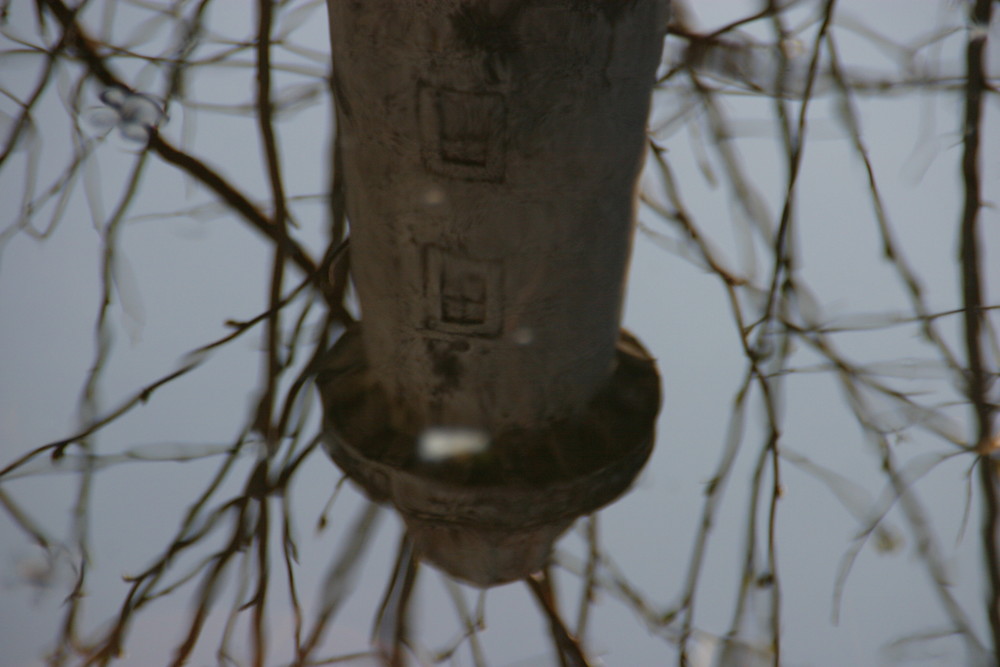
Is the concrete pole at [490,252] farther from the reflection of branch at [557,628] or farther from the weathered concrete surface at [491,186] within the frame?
the reflection of branch at [557,628]

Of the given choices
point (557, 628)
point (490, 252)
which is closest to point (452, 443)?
point (490, 252)

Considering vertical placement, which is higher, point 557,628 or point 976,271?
point 976,271

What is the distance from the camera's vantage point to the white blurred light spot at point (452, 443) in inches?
29.1

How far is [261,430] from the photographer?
825 millimetres

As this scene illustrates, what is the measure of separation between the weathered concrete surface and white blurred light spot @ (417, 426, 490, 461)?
0.01 m

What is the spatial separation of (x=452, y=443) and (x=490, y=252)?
0.19 m

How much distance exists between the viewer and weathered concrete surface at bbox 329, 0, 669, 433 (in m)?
0.55

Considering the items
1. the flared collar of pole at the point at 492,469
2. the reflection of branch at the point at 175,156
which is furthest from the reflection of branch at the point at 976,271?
the reflection of branch at the point at 175,156

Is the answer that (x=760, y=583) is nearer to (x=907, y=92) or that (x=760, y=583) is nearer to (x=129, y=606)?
(x=907, y=92)

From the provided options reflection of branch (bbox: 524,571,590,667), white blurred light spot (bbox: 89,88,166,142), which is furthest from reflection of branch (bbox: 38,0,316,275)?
reflection of branch (bbox: 524,571,590,667)

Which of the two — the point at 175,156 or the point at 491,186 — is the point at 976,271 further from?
the point at 175,156

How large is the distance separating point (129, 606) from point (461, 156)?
2.06ft

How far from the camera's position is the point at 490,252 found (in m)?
0.63

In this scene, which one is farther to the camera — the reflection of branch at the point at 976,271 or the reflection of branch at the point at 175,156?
the reflection of branch at the point at 175,156
